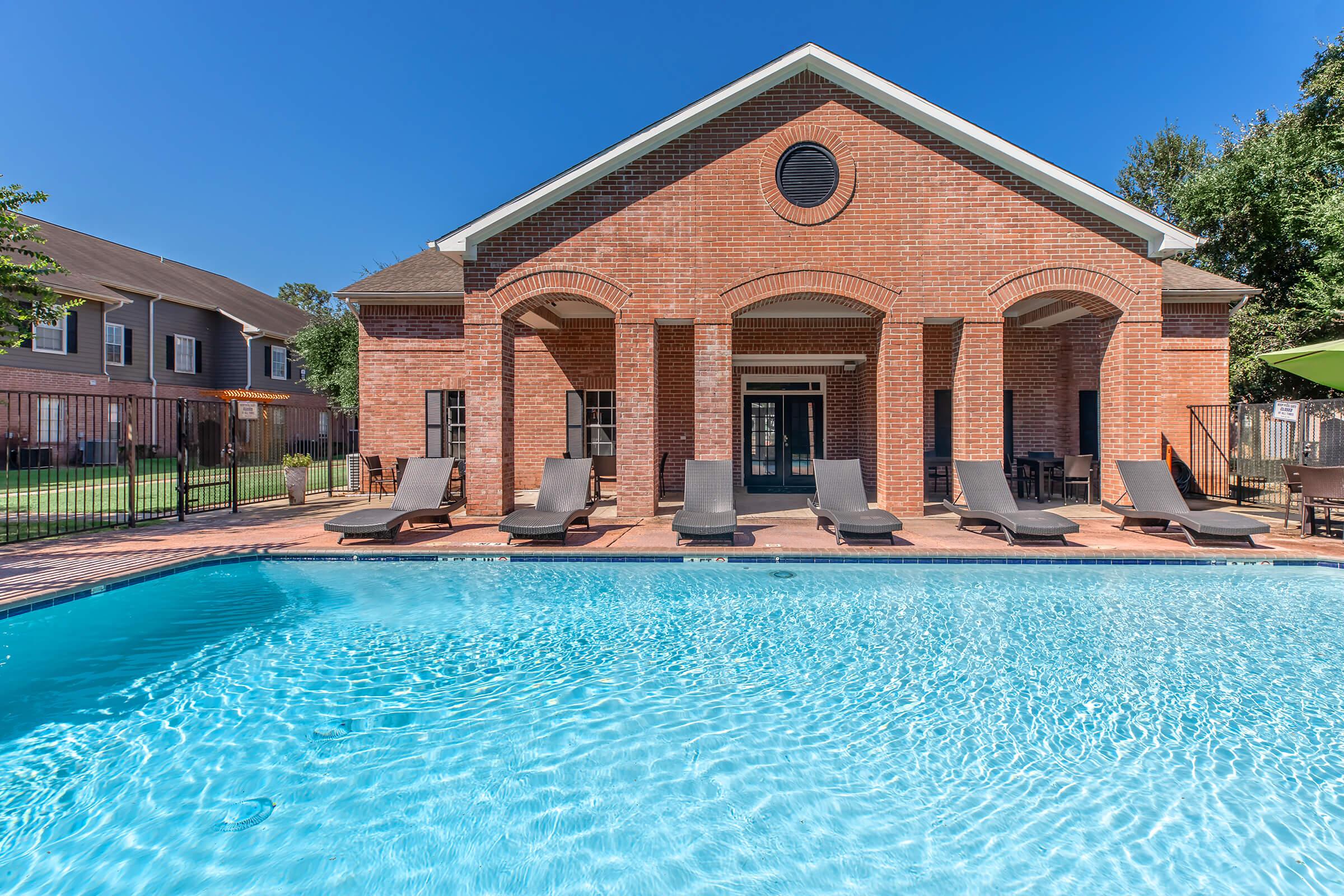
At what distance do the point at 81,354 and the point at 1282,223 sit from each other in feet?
133

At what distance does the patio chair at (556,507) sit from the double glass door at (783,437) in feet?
20.1

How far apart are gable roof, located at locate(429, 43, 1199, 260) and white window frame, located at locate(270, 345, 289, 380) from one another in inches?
960

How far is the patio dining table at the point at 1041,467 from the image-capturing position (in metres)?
12.6

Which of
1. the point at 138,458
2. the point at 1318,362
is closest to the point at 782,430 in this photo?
the point at 1318,362

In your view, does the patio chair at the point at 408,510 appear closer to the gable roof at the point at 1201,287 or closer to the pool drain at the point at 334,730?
the pool drain at the point at 334,730

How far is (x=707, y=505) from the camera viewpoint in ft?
31.6

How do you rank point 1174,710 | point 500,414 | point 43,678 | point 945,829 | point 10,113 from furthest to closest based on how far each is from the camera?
point 10,113, point 500,414, point 43,678, point 1174,710, point 945,829

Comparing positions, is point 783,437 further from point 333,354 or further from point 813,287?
point 333,354

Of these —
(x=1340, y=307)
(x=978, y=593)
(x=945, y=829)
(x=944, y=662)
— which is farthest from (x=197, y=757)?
(x=1340, y=307)

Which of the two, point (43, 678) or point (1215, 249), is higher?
point (1215, 249)

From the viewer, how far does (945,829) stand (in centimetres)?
315

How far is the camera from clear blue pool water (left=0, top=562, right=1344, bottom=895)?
9.59 ft

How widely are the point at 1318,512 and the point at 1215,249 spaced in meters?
15.5

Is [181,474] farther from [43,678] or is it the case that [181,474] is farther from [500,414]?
[43,678]
